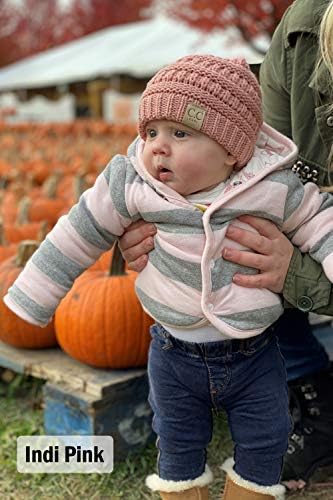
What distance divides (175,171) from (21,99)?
1851 cm

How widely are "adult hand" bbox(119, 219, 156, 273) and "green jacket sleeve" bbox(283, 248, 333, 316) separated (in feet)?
1.16

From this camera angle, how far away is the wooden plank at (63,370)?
2.41 m

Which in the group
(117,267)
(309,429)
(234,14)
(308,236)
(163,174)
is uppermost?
(163,174)

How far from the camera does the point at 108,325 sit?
2494 millimetres

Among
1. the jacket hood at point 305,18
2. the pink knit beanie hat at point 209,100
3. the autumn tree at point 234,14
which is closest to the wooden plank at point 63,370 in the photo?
Result: the pink knit beanie hat at point 209,100

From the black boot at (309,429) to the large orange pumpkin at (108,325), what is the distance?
1.74 feet

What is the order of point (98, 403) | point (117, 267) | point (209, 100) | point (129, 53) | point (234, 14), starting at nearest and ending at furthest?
point (209, 100) < point (98, 403) < point (117, 267) < point (234, 14) < point (129, 53)

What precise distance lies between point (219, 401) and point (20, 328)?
1.13 metres

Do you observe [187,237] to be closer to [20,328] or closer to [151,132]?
[151,132]

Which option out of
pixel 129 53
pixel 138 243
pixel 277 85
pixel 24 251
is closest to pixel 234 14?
pixel 129 53

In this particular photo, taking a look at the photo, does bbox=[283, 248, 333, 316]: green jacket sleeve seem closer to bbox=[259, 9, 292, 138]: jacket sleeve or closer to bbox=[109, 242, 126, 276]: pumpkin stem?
bbox=[259, 9, 292, 138]: jacket sleeve

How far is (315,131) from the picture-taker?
2.11 metres

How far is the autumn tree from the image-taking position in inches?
427

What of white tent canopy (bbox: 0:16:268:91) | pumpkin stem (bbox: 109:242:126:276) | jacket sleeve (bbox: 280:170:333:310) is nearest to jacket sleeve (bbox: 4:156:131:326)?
jacket sleeve (bbox: 280:170:333:310)
